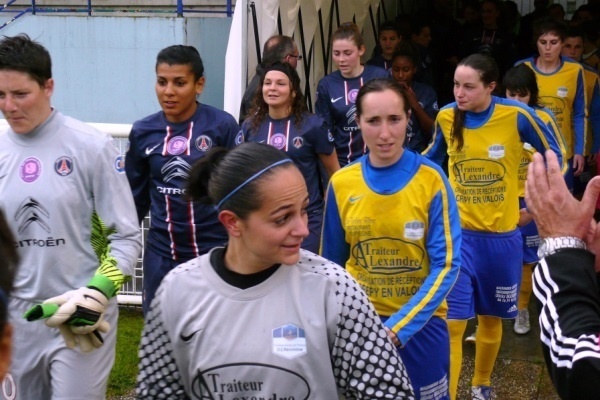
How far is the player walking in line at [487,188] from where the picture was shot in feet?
16.5

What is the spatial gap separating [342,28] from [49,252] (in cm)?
380

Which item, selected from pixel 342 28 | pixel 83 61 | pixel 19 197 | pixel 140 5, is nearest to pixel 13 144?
pixel 19 197

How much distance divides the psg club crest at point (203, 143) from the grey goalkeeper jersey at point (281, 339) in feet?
6.39

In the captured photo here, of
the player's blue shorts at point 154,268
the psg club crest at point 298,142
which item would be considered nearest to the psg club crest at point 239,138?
the psg club crest at point 298,142

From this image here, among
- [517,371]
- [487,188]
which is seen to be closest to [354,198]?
[487,188]

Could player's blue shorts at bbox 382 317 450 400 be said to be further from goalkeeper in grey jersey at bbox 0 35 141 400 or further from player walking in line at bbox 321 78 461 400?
goalkeeper in grey jersey at bbox 0 35 141 400

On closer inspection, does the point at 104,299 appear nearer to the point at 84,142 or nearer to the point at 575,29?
the point at 84,142

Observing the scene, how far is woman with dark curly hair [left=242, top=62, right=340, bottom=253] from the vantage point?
5.14 metres

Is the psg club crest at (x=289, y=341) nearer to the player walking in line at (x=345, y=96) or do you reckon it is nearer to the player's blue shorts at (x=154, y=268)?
the player's blue shorts at (x=154, y=268)

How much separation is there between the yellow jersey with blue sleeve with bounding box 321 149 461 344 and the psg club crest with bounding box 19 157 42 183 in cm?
124

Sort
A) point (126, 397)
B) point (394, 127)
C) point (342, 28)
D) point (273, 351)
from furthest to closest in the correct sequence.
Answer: point (342, 28) → point (126, 397) → point (394, 127) → point (273, 351)

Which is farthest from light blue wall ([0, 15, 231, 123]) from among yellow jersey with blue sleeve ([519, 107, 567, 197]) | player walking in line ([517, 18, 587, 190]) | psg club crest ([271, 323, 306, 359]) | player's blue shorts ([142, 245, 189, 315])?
psg club crest ([271, 323, 306, 359])

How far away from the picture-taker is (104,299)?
3.19 meters

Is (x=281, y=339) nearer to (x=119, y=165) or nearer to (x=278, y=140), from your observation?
(x=119, y=165)
